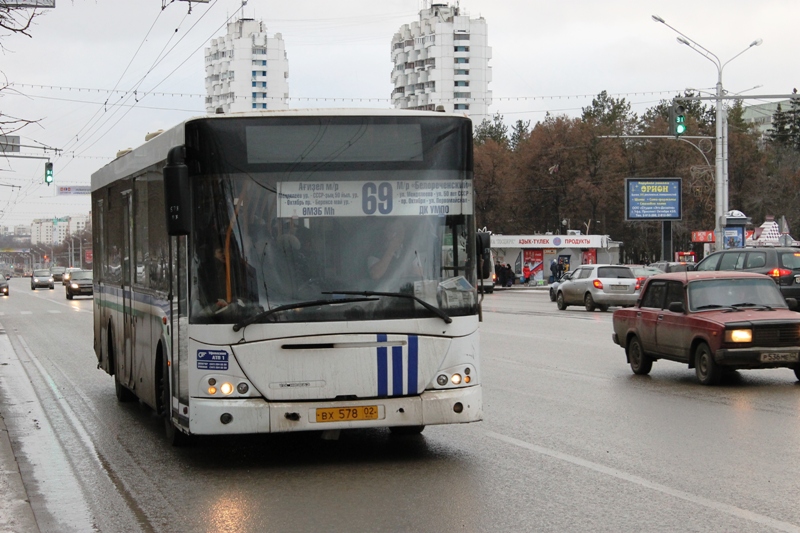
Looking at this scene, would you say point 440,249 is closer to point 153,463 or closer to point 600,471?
point 600,471

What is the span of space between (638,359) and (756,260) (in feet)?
45.0

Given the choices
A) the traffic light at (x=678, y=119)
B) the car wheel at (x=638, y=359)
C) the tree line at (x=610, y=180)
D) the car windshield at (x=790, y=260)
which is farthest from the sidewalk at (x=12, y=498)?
the tree line at (x=610, y=180)

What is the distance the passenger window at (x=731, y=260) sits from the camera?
2789 centimetres

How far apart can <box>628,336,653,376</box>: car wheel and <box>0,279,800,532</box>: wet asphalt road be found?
1.07 m

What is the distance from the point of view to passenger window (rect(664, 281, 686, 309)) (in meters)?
14.9

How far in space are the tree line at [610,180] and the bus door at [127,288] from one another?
70800mm

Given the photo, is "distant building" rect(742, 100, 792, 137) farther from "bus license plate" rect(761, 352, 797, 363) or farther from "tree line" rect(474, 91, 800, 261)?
"bus license plate" rect(761, 352, 797, 363)

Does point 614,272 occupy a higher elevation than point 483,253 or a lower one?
lower

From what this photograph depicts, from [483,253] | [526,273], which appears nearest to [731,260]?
[483,253]

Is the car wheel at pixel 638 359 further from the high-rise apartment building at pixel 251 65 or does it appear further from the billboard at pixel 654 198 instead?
the high-rise apartment building at pixel 251 65

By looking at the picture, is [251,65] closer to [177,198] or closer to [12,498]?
[177,198]

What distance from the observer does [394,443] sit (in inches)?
388

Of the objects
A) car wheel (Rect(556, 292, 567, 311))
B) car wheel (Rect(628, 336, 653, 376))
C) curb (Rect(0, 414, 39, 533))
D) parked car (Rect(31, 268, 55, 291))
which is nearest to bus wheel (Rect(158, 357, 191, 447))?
curb (Rect(0, 414, 39, 533))

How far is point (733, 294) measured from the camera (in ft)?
48.1
